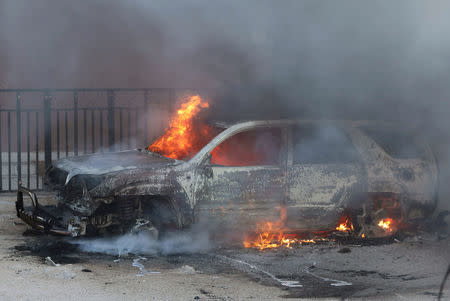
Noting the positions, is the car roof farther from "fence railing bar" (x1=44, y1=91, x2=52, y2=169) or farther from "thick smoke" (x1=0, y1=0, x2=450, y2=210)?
"fence railing bar" (x1=44, y1=91, x2=52, y2=169)

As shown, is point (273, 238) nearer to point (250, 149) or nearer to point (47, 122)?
point (250, 149)

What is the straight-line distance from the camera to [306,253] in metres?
6.88

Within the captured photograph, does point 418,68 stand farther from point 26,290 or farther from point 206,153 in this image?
point 26,290

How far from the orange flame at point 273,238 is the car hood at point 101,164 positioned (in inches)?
48.7

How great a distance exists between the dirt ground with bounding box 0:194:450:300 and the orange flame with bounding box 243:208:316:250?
16 cm

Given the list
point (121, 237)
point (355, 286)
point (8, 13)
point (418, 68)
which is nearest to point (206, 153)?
point (121, 237)

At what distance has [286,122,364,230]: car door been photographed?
6910mm

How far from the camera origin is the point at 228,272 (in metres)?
6.06

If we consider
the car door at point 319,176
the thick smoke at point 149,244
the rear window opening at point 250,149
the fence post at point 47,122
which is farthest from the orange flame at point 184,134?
the fence post at point 47,122

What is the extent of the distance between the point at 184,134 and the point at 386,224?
262cm

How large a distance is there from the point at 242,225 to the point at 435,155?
2671 mm

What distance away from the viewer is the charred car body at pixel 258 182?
21.3 ft

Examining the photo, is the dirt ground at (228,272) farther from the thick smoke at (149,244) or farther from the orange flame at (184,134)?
the orange flame at (184,134)

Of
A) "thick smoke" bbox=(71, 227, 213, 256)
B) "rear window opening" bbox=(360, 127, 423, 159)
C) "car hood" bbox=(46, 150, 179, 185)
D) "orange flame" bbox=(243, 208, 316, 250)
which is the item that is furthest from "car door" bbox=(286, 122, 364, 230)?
"car hood" bbox=(46, 150, 179, 185)
